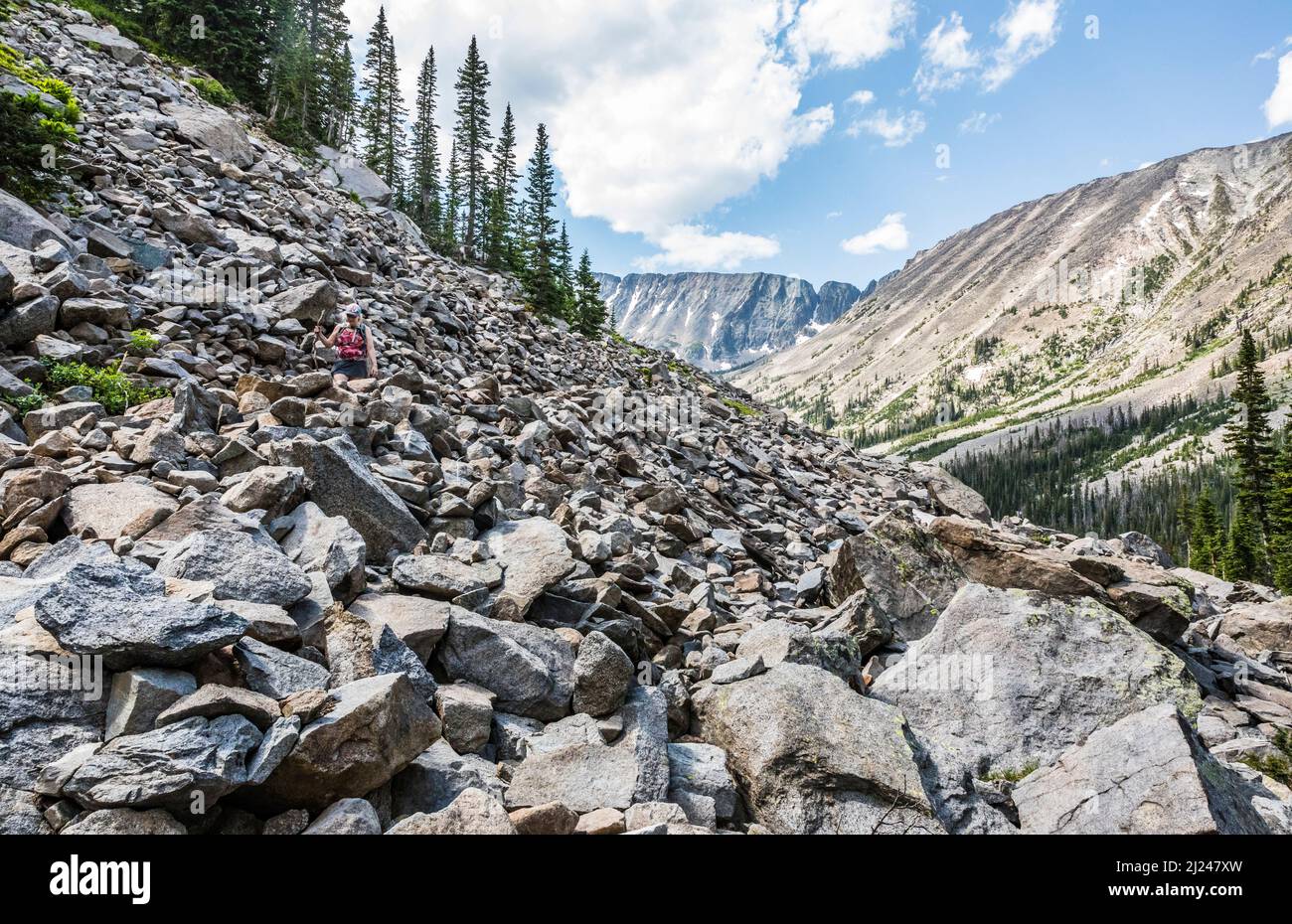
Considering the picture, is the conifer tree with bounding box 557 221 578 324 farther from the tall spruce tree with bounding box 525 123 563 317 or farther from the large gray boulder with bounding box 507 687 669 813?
the large gray boulder with bounding box 507 687 669 813

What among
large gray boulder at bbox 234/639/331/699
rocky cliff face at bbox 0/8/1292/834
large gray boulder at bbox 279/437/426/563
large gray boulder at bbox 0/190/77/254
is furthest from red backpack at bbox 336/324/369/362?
large gray boulder at bbox 234/639/331/699

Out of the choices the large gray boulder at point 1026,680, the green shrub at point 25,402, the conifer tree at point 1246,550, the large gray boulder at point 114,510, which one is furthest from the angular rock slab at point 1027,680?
the conifer tree at point 1246,550

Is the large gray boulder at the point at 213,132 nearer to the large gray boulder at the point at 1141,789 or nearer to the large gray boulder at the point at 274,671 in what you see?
the large gray boulder at the point at 274,671

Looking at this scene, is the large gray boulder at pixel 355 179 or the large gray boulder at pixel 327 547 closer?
the large gray boulder at pixel 327 547

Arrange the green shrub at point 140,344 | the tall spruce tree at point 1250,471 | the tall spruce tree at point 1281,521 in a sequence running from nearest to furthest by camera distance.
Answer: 1. the green shrub at point 140,344
2. the tall spruce tree at point 1281,521
3. the tall spruce tree at point 1250,471

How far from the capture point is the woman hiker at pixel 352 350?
13266 millimetres

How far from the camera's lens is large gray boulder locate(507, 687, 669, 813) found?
17.1 feet

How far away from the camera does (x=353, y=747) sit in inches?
172

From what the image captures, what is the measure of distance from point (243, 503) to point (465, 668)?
135 inches

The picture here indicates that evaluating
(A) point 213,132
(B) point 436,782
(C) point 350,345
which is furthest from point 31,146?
(B) point 436,782

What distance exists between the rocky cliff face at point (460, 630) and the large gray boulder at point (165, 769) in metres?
0.02

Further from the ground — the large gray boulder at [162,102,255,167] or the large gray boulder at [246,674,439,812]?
the large gray boulder at [162,102,255,167]

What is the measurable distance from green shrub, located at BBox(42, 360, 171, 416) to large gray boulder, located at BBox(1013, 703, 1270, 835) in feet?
44.6
